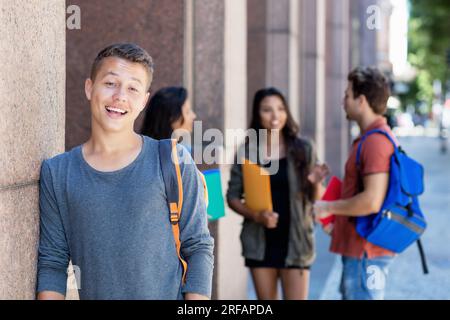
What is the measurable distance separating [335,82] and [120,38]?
446 inches

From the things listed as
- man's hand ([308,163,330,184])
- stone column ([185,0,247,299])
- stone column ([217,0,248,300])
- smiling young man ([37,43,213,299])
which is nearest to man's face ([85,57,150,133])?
smiling young man ([37,43,213,299])

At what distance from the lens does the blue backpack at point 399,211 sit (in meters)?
4.25

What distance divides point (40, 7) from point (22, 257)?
86 centimetres

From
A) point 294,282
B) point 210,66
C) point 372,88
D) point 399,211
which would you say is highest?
point 210,66

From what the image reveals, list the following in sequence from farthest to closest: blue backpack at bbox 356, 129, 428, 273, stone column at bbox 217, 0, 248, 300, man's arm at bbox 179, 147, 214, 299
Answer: stone column at bbox 217, 0, 248, 300 < blue backpack at bbox 356, 129, 428, 273 < man's arm at bbox 179, 147, 214, 299

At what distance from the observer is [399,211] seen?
Result: 4.32 metres

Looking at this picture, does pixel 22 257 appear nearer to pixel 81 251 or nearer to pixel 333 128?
pixel 81 251

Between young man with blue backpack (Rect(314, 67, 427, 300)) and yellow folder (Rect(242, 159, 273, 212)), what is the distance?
1.87 feet

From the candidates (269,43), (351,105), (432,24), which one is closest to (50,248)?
(351,105)

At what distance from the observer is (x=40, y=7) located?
2.76m

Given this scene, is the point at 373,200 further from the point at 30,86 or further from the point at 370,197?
the point at 30,86

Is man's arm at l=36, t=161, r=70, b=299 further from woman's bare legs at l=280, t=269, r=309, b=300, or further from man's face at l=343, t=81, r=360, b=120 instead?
woman's bare legs at l=280, t=269, r=309, b=300

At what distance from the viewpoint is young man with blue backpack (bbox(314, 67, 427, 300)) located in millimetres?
4266

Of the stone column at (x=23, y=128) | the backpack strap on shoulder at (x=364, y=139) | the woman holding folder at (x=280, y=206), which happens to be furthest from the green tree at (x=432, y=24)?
the stone column at (x=23, y=128)
